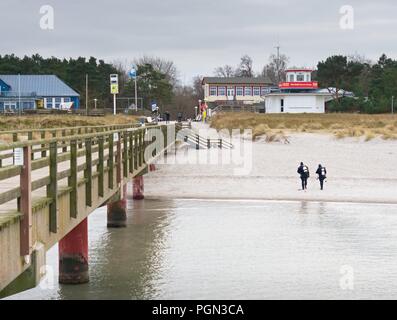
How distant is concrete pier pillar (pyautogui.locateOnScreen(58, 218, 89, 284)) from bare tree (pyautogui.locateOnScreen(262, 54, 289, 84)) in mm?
140161

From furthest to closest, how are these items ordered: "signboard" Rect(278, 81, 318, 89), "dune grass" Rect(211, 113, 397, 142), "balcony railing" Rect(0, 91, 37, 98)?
1. "signboard" Rect(278, 81, 318, 89)
2. "balcony railing" Rect(0, 91, 37, 98)
3. "dune grass" Rect(211, 113, 397, 142)

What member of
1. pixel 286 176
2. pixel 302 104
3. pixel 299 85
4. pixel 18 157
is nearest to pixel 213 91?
pixel 302 104

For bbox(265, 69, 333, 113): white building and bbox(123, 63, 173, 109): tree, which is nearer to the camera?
bbox(265, 69, 333, 113): white building

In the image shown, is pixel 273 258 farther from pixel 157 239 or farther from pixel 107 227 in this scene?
pixel 107 227

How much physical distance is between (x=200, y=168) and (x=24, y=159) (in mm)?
32074

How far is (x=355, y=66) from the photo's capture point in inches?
4230

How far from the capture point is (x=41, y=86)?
300 ft

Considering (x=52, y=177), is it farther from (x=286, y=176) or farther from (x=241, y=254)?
(x=286, y=176)

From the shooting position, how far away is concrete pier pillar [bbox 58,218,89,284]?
15086mm

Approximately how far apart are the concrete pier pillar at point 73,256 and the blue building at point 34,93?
7223cm

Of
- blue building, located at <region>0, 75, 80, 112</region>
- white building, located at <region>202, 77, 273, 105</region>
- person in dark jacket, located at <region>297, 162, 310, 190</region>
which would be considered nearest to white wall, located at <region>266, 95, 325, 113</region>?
blue building, located at <region>0, 75, 80, 112</region>

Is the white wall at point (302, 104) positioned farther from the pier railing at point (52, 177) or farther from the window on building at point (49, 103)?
the pier railing at point (52, 177)

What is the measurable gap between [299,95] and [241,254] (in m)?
75.0

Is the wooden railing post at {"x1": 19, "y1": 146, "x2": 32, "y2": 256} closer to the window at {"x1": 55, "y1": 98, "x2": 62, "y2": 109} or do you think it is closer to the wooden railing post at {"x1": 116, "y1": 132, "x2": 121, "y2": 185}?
the wooden railing post at {"x1": 116, "y1": 132, "x2": 121, "y2": 185}
